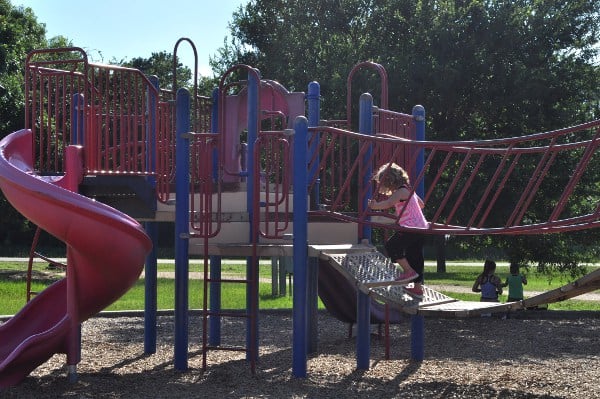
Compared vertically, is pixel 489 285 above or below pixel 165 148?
below

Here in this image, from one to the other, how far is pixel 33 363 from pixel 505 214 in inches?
342

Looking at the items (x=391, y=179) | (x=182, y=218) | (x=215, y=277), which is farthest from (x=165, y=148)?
Answer: (x=391, y=179)

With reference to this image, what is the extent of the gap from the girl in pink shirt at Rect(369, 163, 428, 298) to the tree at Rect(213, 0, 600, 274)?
22.3ft

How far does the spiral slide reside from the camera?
304 inches

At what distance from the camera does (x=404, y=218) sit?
8.44 meters

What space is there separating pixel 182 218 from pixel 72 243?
1.20 metres

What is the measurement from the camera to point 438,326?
44.6 ft

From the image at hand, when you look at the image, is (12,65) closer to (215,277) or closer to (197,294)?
(197,294)

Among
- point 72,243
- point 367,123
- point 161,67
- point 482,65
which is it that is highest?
point 161,67

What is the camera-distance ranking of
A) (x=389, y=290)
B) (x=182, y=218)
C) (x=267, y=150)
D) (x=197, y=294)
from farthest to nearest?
(x=197, y=294) → (x=267, y=150) → (x=182, y=218) → (x=389, y=290)

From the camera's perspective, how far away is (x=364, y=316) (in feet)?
29.8

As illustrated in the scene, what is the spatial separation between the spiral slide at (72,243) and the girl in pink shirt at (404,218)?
6.88 feet

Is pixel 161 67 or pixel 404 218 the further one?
pixel 161 67

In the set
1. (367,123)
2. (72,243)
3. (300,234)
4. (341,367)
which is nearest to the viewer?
(72,243)
